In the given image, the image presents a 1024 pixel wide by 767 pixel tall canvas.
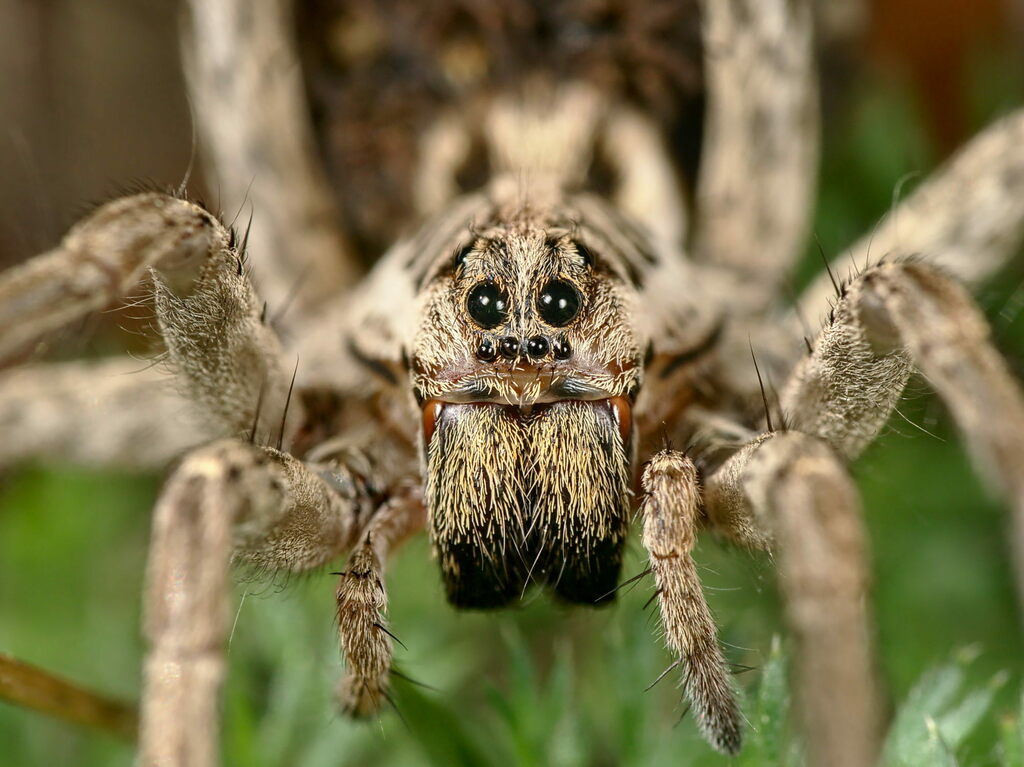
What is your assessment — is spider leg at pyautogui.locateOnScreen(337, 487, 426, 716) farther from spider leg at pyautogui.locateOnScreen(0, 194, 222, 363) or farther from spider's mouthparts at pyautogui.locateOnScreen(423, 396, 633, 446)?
spider leg at pyautogui.locateOnScreen(0, 194, 222, 363)

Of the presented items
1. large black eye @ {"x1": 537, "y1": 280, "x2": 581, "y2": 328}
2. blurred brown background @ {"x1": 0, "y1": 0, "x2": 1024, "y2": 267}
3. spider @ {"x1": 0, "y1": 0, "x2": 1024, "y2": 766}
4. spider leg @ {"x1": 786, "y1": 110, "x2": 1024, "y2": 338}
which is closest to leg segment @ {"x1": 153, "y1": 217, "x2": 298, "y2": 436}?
spider @ {"x1": 0, "y1": 0, "x2": 1024, "y2": 766}

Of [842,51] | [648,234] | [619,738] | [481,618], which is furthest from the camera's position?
[842,51]

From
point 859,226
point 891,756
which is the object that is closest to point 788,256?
point 859,226

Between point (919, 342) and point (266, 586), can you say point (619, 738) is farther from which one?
point (919, 342)

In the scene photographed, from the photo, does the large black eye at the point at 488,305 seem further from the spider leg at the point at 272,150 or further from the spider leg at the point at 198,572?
the spider leg at the point at 272,150

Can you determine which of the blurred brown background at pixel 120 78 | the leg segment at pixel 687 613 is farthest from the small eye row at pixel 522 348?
the blurred brown background at pixel 120 78

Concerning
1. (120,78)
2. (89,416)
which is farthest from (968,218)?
(120,78)

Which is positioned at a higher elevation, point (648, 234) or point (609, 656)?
point (648, 234)
